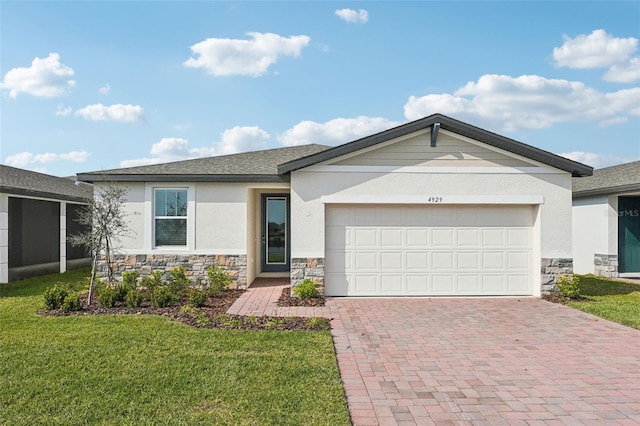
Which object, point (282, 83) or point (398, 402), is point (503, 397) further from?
point (282, 83)

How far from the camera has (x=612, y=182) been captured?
1374cm

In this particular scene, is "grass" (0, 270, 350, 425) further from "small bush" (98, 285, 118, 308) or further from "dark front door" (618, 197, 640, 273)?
"dark front door" (618, 197, 640, 273)

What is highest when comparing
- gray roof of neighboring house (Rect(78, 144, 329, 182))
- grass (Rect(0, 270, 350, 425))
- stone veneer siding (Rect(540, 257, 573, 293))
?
gray roof of neighboring house (Rect(78, 144, 329, 182))

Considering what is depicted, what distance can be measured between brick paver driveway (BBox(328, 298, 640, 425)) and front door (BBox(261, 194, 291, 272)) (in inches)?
202

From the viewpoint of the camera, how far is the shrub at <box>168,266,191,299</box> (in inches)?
369

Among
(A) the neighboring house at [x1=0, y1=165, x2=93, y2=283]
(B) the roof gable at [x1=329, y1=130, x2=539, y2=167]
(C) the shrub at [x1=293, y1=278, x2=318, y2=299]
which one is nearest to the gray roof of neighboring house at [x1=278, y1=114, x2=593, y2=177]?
(B) the roof gable at [x1=329, y1=130, x2=539, y2=167]

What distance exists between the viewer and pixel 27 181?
43.1 feet

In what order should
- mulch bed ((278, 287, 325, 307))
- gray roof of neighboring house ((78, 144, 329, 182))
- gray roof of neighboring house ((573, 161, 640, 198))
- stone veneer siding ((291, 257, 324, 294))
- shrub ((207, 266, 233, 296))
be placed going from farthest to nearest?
gray roof of neighboring house ((573, 161, 640, 198))
gray roof of neighboring house ((78, 144, 329, 182))
shrub ((207, 266, 233, 296))
stone veneer siding ((291, 257, 324, 294))
mulch bed ((278, 287, 325, 307))

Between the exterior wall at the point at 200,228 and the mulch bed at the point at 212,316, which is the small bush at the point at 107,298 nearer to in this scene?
the mulch bed at the point at 212,316

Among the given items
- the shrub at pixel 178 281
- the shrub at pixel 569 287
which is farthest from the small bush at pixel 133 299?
the shrub at pixel 569 287

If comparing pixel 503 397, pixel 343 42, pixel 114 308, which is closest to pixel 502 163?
pixel 343 42

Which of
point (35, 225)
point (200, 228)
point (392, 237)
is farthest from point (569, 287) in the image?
point (35, 225)

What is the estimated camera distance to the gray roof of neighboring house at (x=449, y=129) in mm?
9172

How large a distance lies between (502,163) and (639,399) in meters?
6.41
